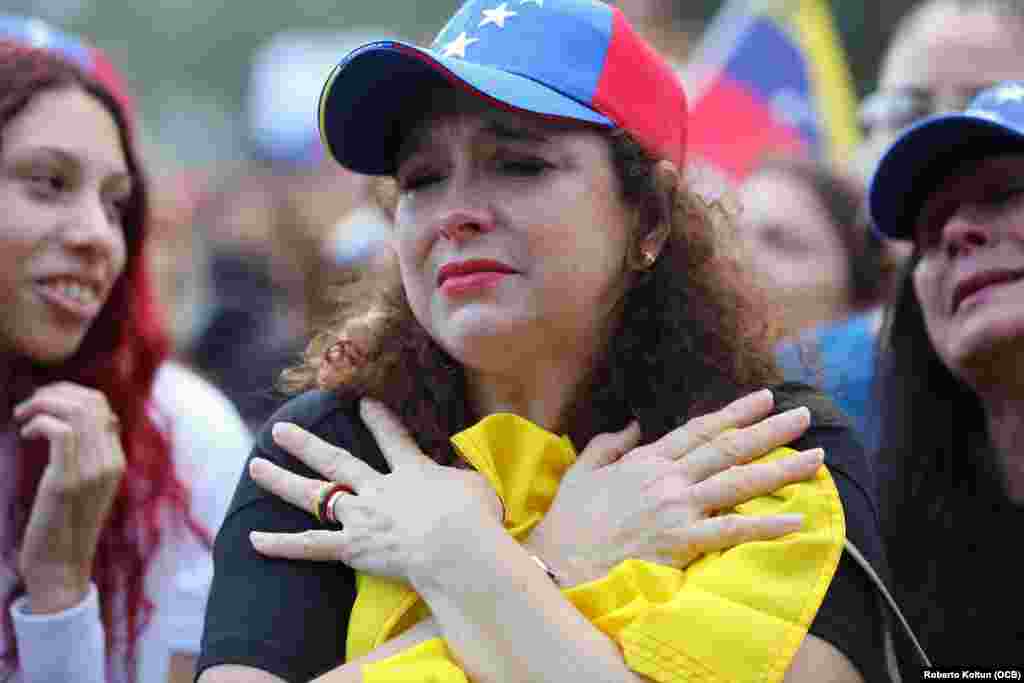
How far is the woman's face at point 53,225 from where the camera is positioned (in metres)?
3.38

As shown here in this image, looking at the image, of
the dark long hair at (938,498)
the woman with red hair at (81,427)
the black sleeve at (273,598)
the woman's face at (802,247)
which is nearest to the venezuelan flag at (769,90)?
the woman's face at (802,247)

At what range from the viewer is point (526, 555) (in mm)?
2285

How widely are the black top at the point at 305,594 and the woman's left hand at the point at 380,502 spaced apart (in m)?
0.04

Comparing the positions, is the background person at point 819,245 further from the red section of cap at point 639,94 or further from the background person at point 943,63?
the red section of cap at point 639,94

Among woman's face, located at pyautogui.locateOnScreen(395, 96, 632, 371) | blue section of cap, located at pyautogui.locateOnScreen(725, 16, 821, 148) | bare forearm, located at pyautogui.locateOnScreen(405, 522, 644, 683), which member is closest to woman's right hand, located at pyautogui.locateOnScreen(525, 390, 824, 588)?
bare forearm, located at pyautogui.locateOnScreen(405, 522, 644, 683)

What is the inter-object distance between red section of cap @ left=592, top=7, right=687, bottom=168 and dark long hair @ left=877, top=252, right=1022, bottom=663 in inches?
33.5

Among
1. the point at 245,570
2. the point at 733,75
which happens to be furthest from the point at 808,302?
the point at 245,570

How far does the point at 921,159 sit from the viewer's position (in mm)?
3045

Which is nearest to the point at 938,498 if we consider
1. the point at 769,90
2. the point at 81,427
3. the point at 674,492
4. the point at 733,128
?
the point at 674,492

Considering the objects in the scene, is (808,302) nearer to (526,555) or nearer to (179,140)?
(526,555)

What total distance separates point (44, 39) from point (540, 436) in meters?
1.95

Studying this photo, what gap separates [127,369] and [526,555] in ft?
5.70

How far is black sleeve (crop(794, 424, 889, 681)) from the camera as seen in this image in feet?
7.16

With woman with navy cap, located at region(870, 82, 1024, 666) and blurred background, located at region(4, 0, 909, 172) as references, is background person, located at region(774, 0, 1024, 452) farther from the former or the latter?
blurred background, located at region(4, 0, 909, 172)
